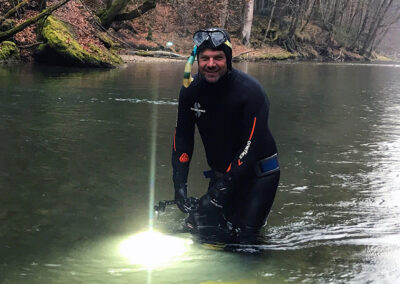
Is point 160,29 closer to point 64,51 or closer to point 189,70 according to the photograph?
point 64,51

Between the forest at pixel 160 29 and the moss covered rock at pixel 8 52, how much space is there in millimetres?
44

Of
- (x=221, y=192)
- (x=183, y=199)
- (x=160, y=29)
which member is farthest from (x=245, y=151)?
(x=160, y=29)

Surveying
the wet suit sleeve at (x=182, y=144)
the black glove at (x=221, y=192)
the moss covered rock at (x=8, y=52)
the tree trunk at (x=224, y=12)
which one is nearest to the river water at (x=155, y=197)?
the black glove at (x=221, y=192)

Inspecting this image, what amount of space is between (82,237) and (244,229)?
1.54 meters

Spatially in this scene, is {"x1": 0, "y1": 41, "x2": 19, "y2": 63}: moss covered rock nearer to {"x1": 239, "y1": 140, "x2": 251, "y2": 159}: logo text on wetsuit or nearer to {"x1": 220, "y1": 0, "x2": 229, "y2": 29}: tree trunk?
{"x1": 239, "y1": 140, "x2": 251, "y2": 159}: logo text on wetsuit

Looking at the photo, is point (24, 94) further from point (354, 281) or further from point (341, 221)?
point (354, 281)

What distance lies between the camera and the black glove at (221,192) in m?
4.00

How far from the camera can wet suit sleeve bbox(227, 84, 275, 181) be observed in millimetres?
3928

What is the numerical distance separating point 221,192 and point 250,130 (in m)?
0.57

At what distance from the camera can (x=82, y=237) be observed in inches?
179

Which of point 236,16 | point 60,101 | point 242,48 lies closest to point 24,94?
point 60,101

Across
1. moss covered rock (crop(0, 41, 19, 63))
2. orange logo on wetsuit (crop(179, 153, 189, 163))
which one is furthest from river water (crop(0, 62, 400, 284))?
moss covered rock (crop(0, 41, 19, 63))

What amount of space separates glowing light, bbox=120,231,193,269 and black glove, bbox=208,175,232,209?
0.58 meters

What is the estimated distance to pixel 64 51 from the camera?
69.7 ft
